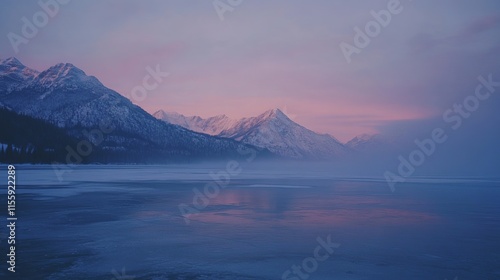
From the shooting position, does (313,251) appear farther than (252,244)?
No

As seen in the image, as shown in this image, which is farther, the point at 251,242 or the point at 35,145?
the point at 35,145

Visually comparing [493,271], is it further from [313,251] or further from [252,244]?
[252,244]

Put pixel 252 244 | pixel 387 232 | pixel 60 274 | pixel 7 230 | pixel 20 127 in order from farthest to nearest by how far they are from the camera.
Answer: pixel 20 127 < pixel 387 232 < pixel 7 230 < pixel 252 244 < pixel 60 274

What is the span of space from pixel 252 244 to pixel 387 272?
5310 millimetres

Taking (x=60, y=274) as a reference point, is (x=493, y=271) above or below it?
above

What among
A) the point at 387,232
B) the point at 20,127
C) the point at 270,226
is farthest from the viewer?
the point at 20,127

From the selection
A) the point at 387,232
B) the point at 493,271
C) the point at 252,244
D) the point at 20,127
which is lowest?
the point at 252,244

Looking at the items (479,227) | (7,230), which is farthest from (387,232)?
(7,230)

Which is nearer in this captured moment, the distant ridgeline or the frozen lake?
the frozen lake

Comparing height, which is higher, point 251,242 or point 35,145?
→ point 35,145

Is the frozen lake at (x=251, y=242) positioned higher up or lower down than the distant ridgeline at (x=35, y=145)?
lower down

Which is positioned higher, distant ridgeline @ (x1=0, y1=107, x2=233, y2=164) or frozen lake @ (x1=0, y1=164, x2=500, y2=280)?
distant ridgeline @ (x1=0, y1=107, x2=233, y2=164)

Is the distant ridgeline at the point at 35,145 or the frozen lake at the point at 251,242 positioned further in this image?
the distant ridgeline at the point at 35,145

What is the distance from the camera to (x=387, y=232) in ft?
60.5
